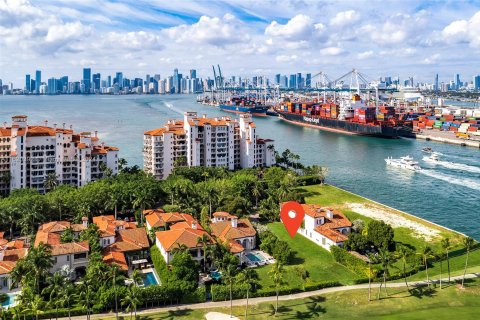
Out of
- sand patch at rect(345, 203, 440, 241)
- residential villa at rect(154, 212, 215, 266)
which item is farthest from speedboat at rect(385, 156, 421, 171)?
residential villa at rect(154, 212, 215, 266)

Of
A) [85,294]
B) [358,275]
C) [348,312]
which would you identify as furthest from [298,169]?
[85,294]

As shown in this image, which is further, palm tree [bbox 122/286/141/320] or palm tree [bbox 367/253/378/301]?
palm tree [bbox 367/253/378/301]

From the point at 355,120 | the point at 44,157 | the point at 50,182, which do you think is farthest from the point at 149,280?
the point at 355,120

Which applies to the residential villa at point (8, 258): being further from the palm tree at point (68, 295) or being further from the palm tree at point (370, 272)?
the palm tree at point (370, 272)

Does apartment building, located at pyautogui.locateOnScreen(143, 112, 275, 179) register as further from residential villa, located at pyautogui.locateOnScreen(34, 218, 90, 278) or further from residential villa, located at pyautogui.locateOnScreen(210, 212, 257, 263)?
residential villa, located at pyautogui.locateOnScreen(34, 218, 90, 278)

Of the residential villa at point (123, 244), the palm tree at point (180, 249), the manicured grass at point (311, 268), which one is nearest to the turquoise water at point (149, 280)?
the residential villa at point (123, 244)
